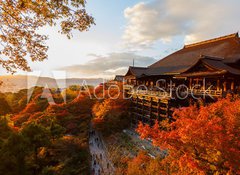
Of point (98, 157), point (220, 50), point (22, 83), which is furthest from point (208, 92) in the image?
point (22, 83)

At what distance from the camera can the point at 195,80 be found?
19.8 metres

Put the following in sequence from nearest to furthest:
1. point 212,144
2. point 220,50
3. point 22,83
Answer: point 212,144
point 220,50
point 22,83

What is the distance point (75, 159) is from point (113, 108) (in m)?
7.54

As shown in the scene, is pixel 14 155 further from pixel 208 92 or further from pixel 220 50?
pixel 220 50

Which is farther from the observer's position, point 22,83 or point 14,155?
point 22,83

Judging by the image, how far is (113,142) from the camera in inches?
817

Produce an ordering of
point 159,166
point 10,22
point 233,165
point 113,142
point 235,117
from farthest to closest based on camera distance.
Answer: point 113,142 → point 159,166 → point 235,117 → point 233,165 → point 10,22

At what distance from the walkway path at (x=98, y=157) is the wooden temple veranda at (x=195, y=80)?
5.52m

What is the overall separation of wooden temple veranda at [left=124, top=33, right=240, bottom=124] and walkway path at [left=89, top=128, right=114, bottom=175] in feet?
18.1

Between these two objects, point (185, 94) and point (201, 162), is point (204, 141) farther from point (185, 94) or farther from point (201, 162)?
point (185, 94)

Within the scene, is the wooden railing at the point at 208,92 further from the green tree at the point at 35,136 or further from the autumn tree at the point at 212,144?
the green tree at the point at 35,136

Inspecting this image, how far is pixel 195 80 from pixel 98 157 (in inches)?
508

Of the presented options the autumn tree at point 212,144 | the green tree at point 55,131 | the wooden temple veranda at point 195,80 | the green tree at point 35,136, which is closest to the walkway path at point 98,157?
the green tree at point 55,131

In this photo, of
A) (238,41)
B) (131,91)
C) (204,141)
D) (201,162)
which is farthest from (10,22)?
(238,41)
